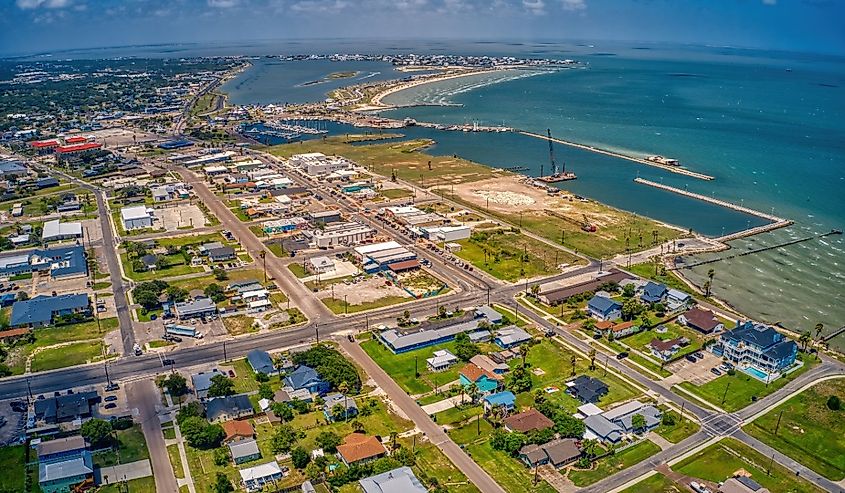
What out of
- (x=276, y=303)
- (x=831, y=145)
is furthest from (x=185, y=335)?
(x=831, y=145)

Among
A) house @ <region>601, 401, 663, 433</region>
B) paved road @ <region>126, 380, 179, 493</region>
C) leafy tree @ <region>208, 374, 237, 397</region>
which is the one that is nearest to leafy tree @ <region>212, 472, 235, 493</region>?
paved road @ <region>126, 380, 179, 493</region>

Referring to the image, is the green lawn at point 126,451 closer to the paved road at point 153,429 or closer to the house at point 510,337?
the paved road at point 153,429

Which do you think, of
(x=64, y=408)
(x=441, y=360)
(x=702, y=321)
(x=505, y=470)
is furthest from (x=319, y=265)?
(x=702, y=321)

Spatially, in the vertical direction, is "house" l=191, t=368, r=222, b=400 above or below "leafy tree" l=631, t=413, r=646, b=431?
above

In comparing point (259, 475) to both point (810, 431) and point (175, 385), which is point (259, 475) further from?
point (810, 431)

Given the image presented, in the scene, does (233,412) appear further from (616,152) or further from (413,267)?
(616,152)

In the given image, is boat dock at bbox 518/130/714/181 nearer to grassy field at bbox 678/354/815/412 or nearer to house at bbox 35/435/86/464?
grassy field at bbox 678/354/815/412
